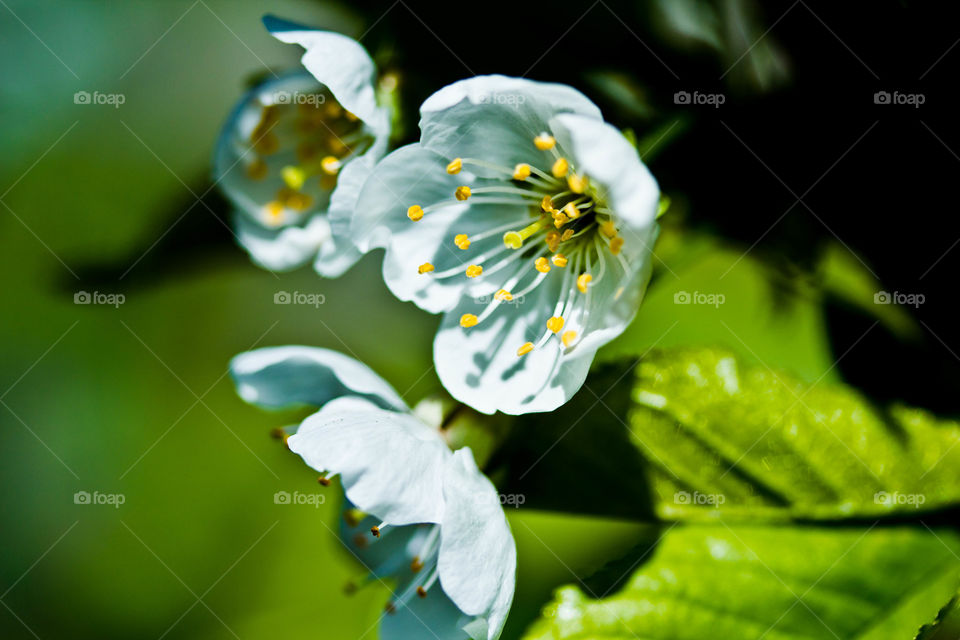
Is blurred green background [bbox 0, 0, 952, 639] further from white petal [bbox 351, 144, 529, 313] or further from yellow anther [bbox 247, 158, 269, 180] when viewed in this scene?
white petal [bbox 351, 144, 529, 313]

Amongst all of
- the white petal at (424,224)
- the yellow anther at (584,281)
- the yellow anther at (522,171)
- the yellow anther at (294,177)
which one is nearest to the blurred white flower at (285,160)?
the yellow anther at (294,177)

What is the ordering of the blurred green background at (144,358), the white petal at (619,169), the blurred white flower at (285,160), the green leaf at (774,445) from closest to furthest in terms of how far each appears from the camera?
1. the white petal at (619,169)
2. the green leaf at (774,445)
3. the blurred white flower at (285,160)
4. the blurred green background at (144,358)

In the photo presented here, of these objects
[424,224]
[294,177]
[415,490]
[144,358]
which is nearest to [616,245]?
[424,224]

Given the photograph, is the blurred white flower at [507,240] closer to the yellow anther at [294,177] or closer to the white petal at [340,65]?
the white petal at [340,65]

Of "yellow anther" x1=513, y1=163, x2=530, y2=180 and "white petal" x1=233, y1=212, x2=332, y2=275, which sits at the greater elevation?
"yellow anther" x1=513, y1=163, x2=530, y2=180

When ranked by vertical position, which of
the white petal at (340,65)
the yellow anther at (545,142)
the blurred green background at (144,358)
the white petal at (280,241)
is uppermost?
the white petal at (340,65)

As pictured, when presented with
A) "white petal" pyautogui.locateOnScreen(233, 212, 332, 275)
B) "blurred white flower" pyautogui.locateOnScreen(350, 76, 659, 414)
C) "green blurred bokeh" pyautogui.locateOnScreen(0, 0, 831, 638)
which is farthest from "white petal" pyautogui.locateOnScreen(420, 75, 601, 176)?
"green blurred bokeh" pyautogui.locateOnScreen(0, 0, 831, 638)

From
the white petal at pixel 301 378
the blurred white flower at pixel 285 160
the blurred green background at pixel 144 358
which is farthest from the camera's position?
the blurred green background at pixel 144 358
